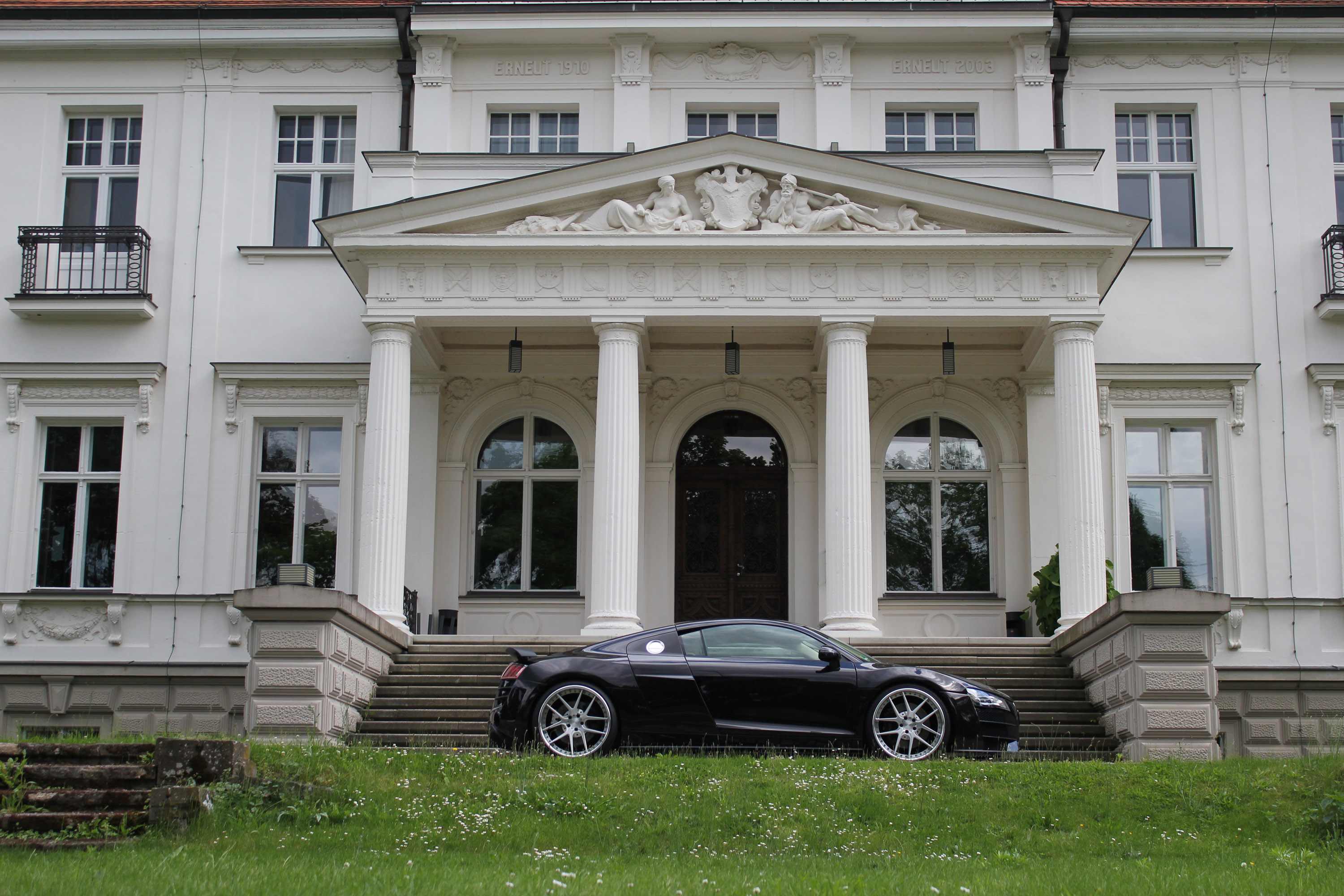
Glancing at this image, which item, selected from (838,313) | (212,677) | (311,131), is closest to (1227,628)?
(838,313)

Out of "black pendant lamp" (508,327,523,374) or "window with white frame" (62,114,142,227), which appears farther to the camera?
"window with white frame" (62,114,142,227)

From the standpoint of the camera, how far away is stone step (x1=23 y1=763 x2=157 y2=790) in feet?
35.3

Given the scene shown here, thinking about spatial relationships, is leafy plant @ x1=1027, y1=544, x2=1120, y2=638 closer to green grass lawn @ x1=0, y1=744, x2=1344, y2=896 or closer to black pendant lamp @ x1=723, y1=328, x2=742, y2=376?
black pendant lamp @ x1=723, y1=328, x2=742, y2=376

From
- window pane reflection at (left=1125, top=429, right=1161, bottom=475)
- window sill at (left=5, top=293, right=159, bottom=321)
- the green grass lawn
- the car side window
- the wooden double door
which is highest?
window sill at (left=5, top=293, right=159, bottom=321)

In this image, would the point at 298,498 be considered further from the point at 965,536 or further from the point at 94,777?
the point at 94,777

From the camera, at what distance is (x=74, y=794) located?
10422 millimetres

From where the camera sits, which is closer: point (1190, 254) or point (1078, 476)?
point (1078, 476)

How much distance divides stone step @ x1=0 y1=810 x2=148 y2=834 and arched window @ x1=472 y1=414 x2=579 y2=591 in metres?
12.1

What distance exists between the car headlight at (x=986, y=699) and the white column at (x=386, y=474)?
8.07 meters

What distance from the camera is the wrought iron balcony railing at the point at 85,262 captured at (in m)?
22.2

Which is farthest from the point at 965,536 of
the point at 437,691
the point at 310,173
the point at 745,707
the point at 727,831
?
the point at 727,831

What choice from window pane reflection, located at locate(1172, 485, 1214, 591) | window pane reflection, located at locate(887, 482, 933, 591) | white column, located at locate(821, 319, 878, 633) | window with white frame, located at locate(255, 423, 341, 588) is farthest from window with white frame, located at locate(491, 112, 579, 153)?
window pane reflection, located at locate(1172, 485, 1214, 591)

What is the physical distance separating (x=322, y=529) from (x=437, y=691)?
6229mm

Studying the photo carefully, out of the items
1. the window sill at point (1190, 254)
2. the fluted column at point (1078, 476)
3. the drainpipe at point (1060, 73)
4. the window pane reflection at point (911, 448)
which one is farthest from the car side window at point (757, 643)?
the drainpipe at point (1060, 73)
